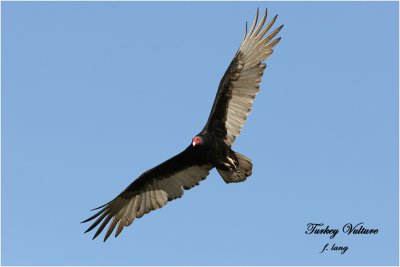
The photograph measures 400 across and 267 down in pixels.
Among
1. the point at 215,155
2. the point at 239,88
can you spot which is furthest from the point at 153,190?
the point at 239,88

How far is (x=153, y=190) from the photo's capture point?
12625mm

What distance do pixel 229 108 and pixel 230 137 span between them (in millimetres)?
425

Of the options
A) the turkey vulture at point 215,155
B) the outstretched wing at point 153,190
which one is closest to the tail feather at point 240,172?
the turkey vulture at point 215,155

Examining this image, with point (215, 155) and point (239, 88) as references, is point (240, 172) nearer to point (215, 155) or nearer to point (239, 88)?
point (215, 155)

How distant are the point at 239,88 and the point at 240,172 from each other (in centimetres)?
120

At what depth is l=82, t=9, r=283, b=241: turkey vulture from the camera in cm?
1184

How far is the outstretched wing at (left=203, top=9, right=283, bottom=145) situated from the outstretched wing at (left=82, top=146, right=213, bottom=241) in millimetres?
735

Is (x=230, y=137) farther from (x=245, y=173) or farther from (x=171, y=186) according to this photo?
(x=171, y=186)

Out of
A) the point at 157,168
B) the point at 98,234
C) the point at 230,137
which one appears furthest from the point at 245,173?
the point at 98,234

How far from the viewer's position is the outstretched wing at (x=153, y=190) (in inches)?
489

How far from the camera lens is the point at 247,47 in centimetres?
1214

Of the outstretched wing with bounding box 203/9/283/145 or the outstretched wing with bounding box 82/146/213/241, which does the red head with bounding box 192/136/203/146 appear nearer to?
the outstretched wing with bounding box 203/9/283/145

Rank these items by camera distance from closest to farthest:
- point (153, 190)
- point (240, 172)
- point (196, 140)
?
point (196, 140), point (240, 172), point (153, 190)

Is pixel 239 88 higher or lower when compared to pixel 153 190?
higher
